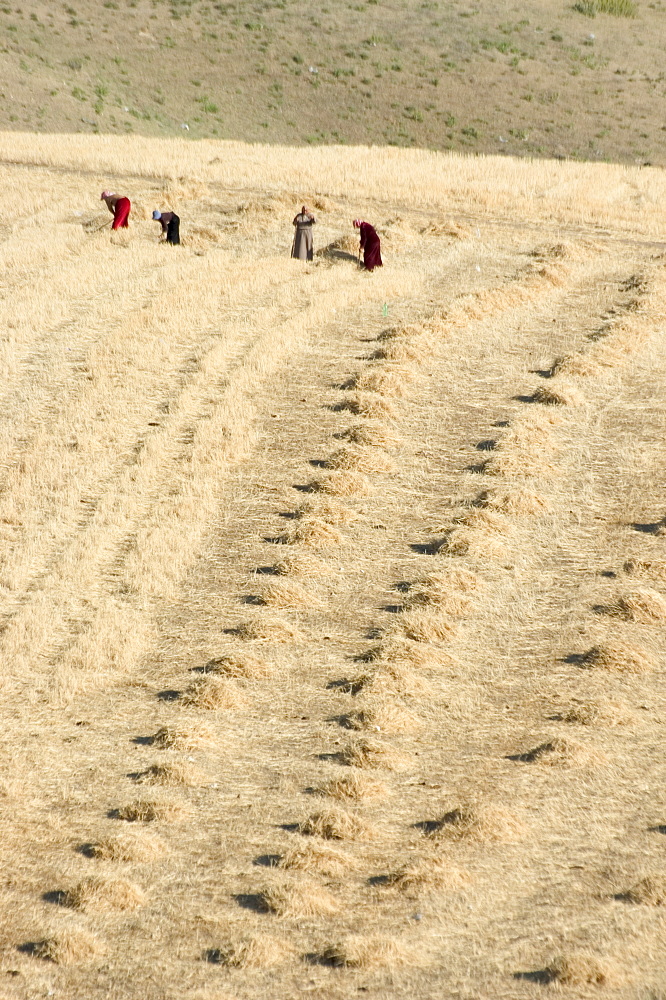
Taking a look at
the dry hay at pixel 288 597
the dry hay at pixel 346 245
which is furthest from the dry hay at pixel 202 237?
the dry hay at pixel 288 597

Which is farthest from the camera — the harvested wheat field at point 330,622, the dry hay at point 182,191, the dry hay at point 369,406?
the dry hay at point 182,191

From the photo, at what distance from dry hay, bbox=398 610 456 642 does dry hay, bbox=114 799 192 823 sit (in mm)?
3444

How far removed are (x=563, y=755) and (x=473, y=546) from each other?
161 inches

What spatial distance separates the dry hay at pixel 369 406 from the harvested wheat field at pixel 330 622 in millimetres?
47

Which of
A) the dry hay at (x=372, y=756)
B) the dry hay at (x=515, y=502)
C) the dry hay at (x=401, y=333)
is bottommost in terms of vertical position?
the dry hay at (x=372, y=756)

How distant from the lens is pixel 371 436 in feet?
55.9

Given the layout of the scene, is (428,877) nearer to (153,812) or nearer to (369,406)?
(153,812)

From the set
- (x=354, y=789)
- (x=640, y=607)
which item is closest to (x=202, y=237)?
(x=640, y=607)

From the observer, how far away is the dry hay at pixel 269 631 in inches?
488

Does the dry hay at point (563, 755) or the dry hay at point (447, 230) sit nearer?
the dry hay at point (563, 755)

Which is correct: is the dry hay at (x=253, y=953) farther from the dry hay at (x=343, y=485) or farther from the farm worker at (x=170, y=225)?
the farm worker at (x=170, y=225)

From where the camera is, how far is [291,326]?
21203 mm

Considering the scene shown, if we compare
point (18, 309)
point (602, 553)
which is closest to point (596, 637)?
point (602, 553)

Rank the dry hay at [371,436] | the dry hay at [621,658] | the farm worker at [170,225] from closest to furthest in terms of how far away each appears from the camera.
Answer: the dry hay at [621,658], the dry hay at [371,436], the farm worker at [170,225]
